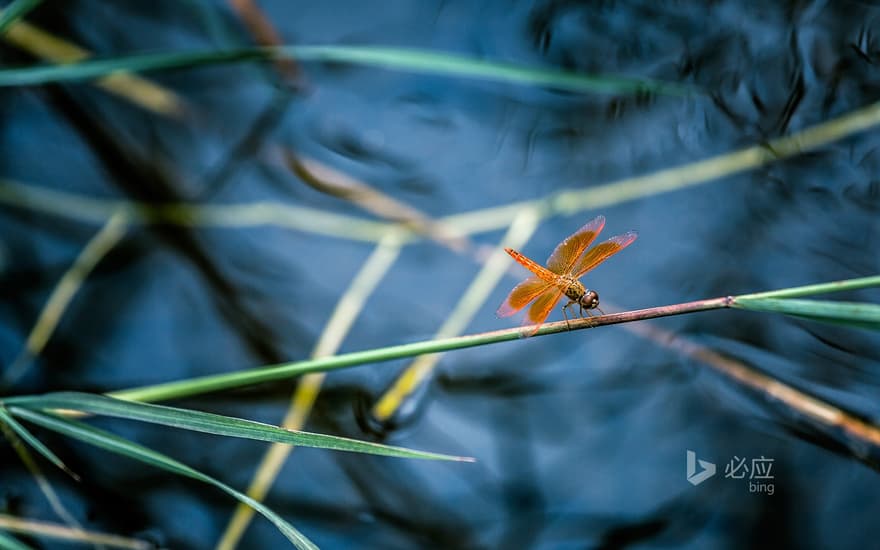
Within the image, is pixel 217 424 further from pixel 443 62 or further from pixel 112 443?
pixel 443 62

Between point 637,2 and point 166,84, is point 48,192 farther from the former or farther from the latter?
point 637,2

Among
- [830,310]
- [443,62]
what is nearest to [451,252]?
[443,62]

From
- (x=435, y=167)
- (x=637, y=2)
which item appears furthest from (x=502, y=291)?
(x=637, y=2)

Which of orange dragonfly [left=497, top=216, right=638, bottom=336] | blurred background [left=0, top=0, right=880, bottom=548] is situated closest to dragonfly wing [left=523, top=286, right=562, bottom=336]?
orange dragonfly [left=497, top=216, right=638, bottom=336]

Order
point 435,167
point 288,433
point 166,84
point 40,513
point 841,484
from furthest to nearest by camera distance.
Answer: point 166,84
point 435,167
point 40,513
point 841,484
point 288,433

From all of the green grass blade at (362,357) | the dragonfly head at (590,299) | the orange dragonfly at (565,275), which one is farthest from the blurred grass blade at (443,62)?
the green grass blade at (362,357)

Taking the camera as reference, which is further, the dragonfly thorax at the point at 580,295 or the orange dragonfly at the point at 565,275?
the dragonfly thorax at the point at 580,295

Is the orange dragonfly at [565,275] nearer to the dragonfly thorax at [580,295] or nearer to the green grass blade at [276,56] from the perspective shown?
the dragonfly thorax at [580,295]
